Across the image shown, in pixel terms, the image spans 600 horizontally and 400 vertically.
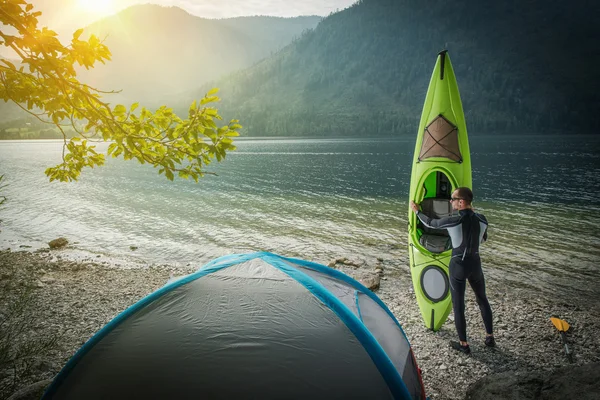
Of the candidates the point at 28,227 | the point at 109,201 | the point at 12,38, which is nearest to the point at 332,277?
the point at 12,38

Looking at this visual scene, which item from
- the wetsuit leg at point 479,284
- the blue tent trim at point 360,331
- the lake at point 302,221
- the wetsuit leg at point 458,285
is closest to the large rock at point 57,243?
the lake at point 302,221

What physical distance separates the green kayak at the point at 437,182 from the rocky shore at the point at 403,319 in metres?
0.92

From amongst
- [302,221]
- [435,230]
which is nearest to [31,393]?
[435,230]

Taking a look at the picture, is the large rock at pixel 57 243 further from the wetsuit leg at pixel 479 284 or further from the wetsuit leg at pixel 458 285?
the wetsuit leg at pixel 479 284

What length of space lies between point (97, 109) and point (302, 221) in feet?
64.2

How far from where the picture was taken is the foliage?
10.2ft

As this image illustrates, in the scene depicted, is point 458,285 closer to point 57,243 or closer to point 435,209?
point 435,209

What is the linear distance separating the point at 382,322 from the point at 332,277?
96 centimetres

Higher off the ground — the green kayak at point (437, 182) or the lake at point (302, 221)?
the green kayak at point (437, 182)

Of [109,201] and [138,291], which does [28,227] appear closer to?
[109,201]

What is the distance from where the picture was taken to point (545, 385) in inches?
161

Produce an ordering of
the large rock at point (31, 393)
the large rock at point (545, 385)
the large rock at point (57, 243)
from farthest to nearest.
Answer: the large rock at point (57, 243), the large rock at point (31, 393), the large rock at point (545, 385)

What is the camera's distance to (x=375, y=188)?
36.0m

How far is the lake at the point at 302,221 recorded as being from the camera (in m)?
15.6
